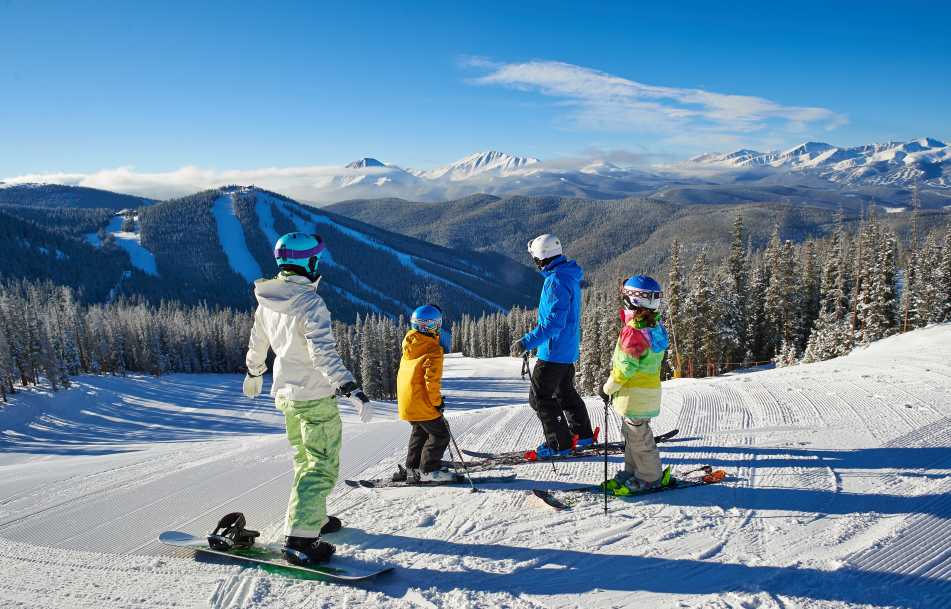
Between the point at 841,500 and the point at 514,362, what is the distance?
206 ft

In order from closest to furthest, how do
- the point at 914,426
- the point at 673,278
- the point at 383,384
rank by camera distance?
the point at 914,426
the point at 673,278
the point at 383,384

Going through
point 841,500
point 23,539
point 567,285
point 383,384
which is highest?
point 567,285

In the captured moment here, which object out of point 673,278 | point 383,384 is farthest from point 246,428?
point 673,278

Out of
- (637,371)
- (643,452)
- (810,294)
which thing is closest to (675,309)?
(810,294)

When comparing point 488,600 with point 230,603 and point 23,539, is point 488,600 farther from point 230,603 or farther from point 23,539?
point 23,539

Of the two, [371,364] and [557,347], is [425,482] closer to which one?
[557,347]

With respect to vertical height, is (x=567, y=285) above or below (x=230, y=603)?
above

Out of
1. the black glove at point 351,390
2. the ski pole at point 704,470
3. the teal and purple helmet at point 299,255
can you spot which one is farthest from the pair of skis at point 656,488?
the teal and purple helmet at point 299,255

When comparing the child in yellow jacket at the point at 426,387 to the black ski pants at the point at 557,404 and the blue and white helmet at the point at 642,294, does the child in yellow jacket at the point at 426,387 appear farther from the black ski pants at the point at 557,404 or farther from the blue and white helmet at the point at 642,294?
the blue and white helmet at the point at 642,294

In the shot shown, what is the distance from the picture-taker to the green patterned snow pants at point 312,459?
3861mm

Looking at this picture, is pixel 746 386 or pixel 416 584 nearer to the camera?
pixel 416 584

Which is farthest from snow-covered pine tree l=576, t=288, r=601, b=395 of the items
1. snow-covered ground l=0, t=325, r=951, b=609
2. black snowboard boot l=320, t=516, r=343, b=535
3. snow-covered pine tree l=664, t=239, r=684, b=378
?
black snowboard boot l=320, t=516, r=343, b=535

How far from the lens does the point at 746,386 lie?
362 inches

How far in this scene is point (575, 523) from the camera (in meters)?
4.31
